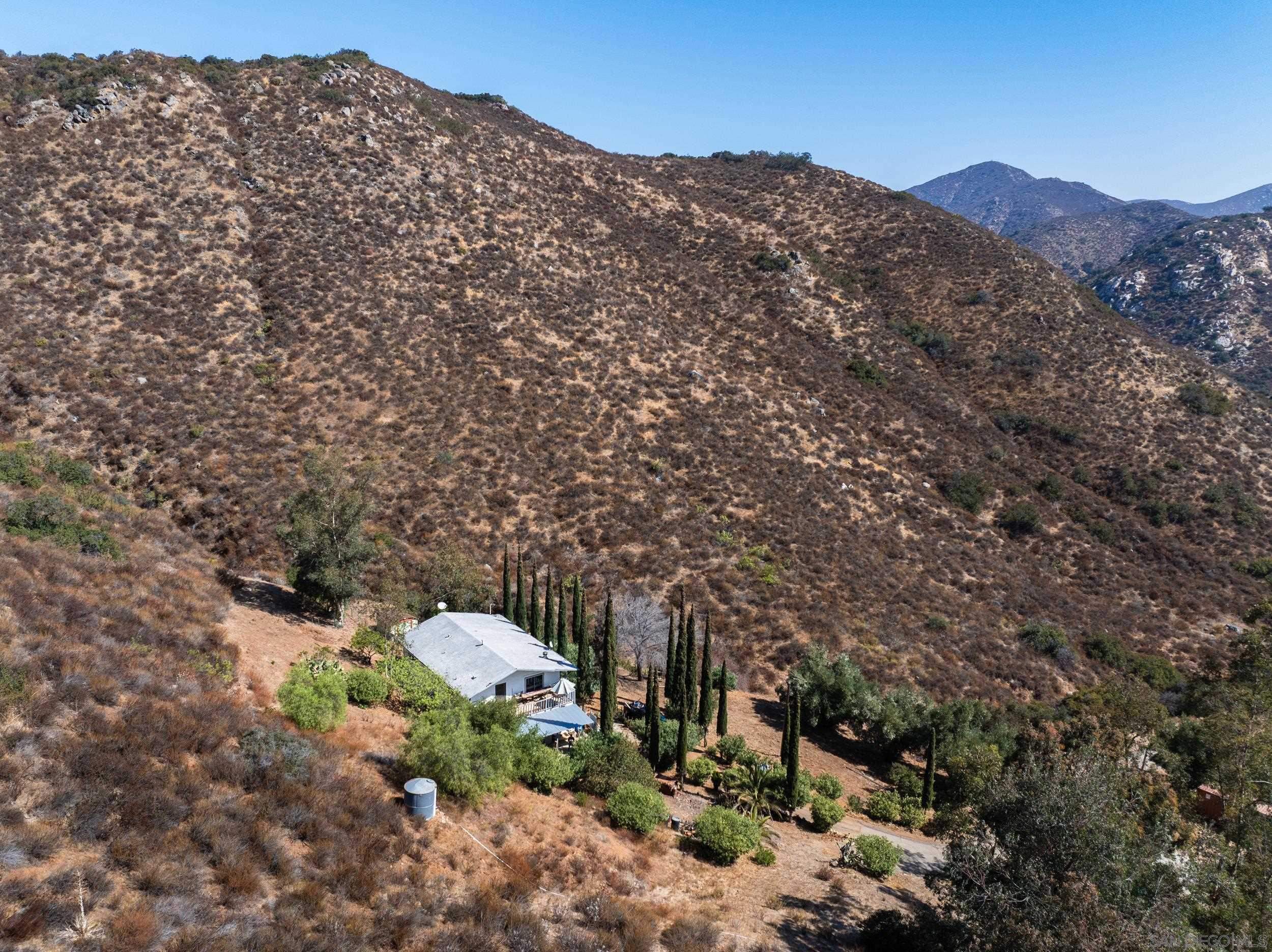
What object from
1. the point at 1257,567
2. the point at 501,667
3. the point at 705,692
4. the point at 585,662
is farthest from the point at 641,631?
the point at 1257,567

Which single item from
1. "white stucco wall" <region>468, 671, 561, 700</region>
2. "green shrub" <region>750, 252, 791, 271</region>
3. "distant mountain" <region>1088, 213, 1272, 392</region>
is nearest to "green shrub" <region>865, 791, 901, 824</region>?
"white stucco wall" <region>468, 671, 561, 700</region>

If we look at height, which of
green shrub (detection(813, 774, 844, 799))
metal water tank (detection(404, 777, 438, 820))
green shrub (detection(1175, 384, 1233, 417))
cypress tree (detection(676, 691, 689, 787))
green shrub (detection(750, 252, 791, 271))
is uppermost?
green shrub (detection(750, 252, 791, 271))

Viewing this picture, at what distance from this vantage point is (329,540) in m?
23.0

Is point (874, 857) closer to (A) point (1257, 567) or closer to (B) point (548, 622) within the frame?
(B) point (548, 622)

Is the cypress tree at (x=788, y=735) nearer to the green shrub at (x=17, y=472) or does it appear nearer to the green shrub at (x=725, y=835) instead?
the green shrub at (x=725, y=835)

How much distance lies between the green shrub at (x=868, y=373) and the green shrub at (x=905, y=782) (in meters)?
36.3

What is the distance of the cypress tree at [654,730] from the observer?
20297 mm

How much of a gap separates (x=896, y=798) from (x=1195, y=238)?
118303mm

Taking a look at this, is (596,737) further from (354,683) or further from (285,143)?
(285,143)

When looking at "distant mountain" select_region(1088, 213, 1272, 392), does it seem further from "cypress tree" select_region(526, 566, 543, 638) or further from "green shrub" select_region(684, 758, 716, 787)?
"cypress tree" select_region(526, 566, 543, 638)

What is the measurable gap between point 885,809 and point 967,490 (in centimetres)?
2968

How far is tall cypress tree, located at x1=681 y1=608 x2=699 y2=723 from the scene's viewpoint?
73.7ft

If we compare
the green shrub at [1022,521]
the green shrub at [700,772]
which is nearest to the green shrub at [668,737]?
the green shrub at [700,772]

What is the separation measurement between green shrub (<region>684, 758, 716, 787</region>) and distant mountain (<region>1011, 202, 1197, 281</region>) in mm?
143522
